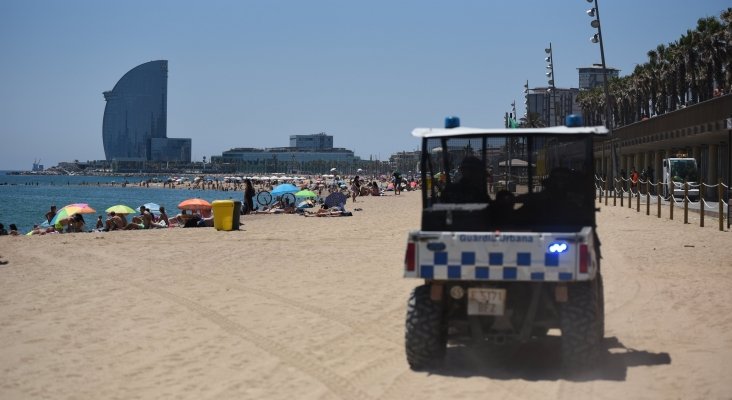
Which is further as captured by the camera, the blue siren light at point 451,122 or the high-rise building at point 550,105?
the high-rise building at point 550,105

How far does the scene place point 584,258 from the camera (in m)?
7.27

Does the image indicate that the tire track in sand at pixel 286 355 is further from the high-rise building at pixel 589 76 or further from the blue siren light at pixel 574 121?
the high-rise building at pixel 589 76

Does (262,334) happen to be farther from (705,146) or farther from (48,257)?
(705,146)

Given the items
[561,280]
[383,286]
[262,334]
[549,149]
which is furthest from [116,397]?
[383,286]

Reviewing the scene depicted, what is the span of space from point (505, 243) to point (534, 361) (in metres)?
1.63

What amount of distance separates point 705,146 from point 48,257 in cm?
3329

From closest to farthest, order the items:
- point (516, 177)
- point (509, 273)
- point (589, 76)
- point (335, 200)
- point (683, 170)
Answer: point (509, 273) → point (516, 177) → point (335, 200) → point (683, 170) → point (589, 76)

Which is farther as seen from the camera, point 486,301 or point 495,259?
point 486,301

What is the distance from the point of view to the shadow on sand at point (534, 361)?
7.88 m

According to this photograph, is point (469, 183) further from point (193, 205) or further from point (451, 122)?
point (193, 205)

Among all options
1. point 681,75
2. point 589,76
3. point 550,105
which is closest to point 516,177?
point 681,75

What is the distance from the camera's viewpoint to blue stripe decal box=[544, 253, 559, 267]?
7.30 m

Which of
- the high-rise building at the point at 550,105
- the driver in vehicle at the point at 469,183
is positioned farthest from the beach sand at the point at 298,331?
the high-rise building at the point at 550,105

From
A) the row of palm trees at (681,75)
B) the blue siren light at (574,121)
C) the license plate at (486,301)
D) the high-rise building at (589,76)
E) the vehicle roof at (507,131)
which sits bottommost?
the license plate at (486,301)
